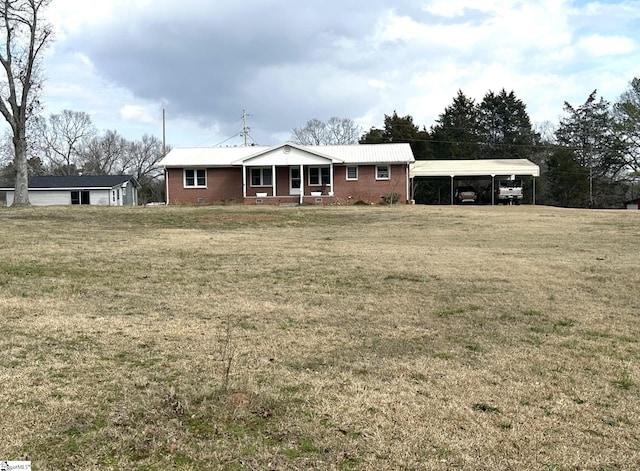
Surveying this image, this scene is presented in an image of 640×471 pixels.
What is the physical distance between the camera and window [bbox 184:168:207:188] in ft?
111

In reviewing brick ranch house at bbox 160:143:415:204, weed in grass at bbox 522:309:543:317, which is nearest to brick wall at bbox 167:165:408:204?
brick ranch house at bbox 160:143:415:204

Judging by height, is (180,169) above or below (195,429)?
above

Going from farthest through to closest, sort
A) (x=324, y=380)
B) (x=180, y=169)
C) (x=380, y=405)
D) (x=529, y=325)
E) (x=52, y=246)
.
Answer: (x=180, y=169)
(x=52, y=246)
(x=529, y=325)
(x=324, y=380)
(x=380, y=405)

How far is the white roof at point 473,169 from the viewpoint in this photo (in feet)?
115

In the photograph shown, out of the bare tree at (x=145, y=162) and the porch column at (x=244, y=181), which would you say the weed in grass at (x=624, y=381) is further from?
the bare tree at (x=145, y=162)

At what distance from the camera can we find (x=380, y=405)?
13.1ft

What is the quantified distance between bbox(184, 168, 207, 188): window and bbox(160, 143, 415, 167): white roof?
1.90ft

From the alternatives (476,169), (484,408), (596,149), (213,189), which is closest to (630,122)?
(596,149)

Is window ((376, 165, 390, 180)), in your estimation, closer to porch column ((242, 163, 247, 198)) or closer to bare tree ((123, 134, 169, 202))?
porch column ((242, 163, 247, 198))

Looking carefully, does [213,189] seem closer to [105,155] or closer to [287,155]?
[287,155]

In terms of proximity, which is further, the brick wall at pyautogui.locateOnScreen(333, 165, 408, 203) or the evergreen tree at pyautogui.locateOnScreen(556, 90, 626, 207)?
the evergreen tree at pyautogui.locateOnScreen(556, 90, 626, 207)

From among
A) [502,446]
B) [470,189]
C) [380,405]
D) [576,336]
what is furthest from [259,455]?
[470,189]

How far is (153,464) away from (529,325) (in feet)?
15.5

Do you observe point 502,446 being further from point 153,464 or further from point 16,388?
point 16,388
